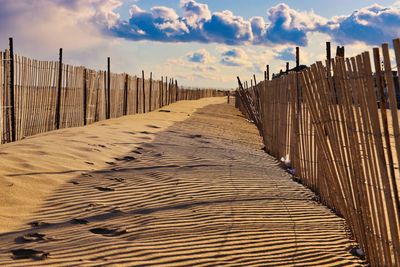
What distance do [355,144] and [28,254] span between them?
248cm

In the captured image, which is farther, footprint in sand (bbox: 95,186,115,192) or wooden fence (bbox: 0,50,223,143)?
wooden fence (bbox: 0,50,223,143)

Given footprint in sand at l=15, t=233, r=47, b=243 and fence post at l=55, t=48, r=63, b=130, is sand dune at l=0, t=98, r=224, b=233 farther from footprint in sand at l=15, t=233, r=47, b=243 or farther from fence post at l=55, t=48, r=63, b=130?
fence post at l=55, t=48, r=63, b=130

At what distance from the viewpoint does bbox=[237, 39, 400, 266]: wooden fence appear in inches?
128

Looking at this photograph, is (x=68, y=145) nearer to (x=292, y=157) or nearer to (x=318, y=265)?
(x=292, y=157)

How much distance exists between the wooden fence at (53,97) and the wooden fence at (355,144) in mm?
5105

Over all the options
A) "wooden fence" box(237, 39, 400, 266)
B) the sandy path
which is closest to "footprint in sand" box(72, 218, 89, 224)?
the sandy path

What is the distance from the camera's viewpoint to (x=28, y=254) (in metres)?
3.79

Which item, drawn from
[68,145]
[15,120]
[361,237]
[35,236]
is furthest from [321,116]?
[15,120]

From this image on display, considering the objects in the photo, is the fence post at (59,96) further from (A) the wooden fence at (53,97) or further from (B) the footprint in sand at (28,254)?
(B) the footprint in sand at (28,254)

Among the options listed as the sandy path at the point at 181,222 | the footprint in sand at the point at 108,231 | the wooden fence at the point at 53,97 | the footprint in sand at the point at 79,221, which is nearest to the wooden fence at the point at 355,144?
the sandy path at the point at 181,222

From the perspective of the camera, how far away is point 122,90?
18875mm

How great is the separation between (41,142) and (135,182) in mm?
2522

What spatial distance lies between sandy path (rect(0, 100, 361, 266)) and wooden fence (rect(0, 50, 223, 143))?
3403 millimetres

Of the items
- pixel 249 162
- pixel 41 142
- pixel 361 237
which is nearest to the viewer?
pixel 361 237
